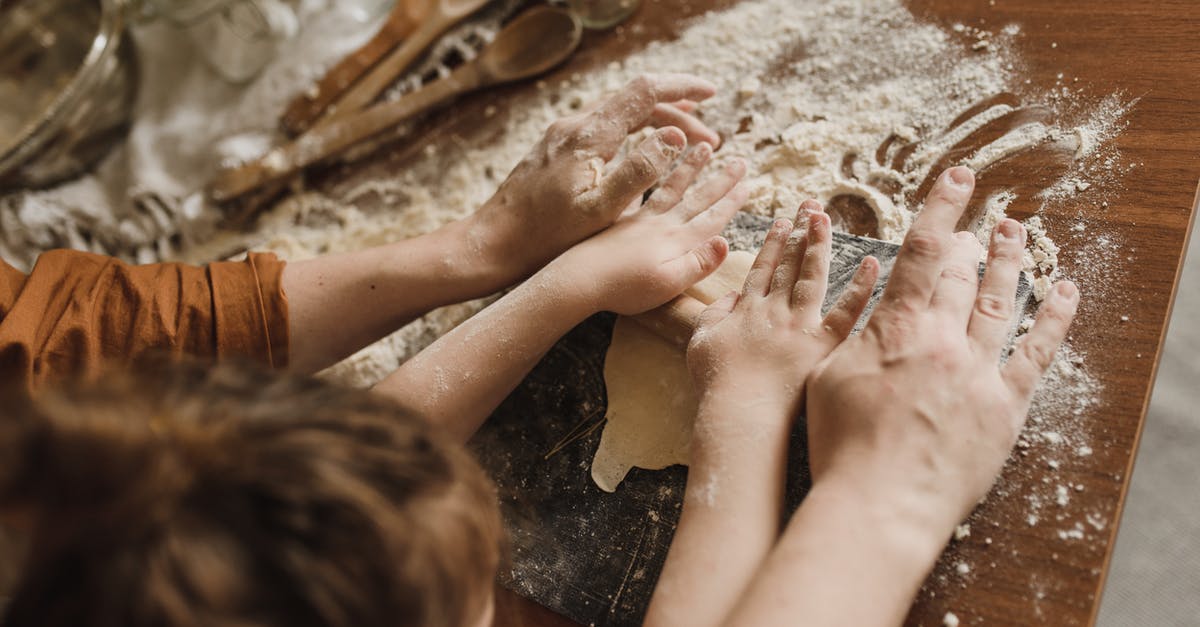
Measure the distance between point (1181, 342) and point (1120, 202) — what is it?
2.44 ft

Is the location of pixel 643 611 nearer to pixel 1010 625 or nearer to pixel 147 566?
pixel 1010 625

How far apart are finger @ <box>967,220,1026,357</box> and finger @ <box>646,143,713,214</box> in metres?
0.34

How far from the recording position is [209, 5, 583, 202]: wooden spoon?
3.81ft

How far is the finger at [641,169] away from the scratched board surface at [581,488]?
12 centimetres

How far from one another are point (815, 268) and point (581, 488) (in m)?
0.33

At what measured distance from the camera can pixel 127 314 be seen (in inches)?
32.7

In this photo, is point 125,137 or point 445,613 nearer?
point 445,613

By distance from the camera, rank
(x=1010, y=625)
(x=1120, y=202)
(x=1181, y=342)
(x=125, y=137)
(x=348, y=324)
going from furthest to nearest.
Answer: (x=125, y=137), (x=1181, y=342), (x=348, y=324), (x=1120, y=202), (x=1010, y=625)

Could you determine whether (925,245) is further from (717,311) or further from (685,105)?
(685,105)

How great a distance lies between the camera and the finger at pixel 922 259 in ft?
2.25

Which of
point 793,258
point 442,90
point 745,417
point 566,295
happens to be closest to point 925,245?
point 793,258

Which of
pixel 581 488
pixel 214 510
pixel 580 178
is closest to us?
pixel 214 510

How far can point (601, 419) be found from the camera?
841 mm

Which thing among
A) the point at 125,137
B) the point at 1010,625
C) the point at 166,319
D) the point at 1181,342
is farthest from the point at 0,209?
the point at 1181,342
